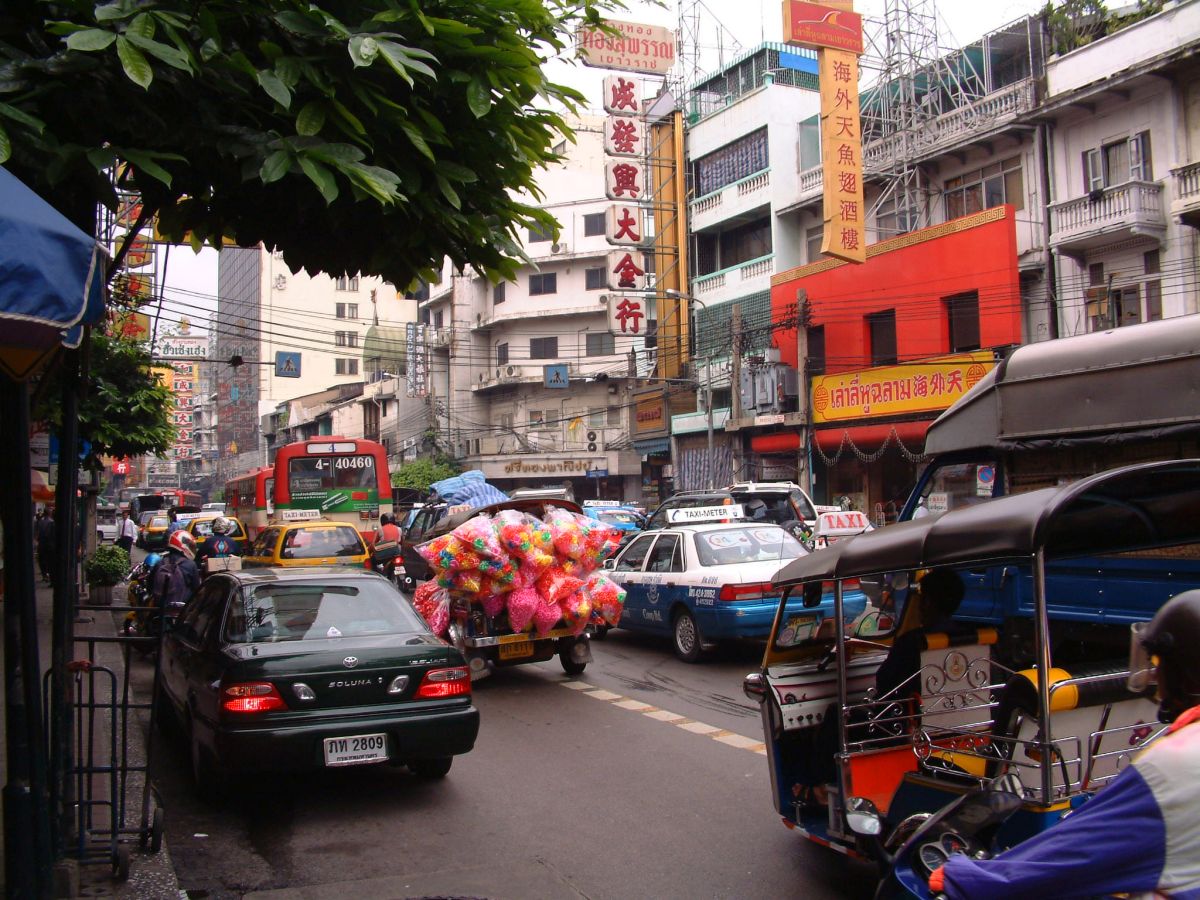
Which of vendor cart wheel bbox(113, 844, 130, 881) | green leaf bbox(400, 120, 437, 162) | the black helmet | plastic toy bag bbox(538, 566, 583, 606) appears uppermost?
green leaf bbox(400, 120, 437, 162)

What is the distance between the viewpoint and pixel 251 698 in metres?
6.40

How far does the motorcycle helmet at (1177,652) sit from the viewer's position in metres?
2.29

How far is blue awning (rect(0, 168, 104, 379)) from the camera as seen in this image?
3.06 meters

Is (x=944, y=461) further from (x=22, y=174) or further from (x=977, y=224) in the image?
(x=977, y=224)

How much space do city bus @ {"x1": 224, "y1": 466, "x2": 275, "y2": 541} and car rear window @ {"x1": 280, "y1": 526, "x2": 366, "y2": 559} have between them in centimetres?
902

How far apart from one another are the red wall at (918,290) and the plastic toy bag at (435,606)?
17.1m

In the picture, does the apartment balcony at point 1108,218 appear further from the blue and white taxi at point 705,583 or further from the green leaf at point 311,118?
the green leaf at point 311,118

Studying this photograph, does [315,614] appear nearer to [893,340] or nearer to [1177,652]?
[1177,652]

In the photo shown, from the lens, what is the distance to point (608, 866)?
18.9ft

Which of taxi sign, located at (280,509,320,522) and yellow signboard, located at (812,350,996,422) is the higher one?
yellow signboard, located at (812,350,996,422)

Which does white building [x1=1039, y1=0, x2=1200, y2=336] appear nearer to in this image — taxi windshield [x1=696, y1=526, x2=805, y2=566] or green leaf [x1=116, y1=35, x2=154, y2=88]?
taxi windshield [x1=696, y1=526, x2=805, y2=566]

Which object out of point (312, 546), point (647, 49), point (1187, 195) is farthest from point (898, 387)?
point (647, 49)

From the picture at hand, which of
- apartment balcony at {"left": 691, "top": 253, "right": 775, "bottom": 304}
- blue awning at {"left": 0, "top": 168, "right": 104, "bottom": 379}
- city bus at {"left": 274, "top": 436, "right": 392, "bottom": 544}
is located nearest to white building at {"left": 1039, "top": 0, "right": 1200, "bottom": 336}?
apartment balcony at {"left": 691, "top": 253, "right": 775, "bottom": 304}

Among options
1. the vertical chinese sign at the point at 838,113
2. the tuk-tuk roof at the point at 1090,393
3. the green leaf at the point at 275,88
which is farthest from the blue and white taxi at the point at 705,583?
the vertical chinese sign at the point at 838,113
